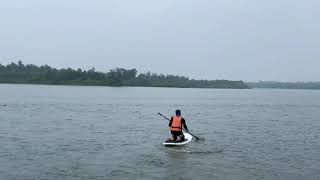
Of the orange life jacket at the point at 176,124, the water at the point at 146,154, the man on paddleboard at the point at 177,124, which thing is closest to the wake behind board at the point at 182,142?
the water at the point at 146,154

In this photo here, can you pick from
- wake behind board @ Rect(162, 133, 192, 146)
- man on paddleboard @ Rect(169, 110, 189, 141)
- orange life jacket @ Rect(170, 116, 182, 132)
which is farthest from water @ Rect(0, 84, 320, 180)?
orange life jacket @ Rect(170, 116, 182, 132)

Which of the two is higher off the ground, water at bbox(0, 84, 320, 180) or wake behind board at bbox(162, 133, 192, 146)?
wake behind board at bbox(162, 133, 192, 146)

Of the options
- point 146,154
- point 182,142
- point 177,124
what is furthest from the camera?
point 182,142

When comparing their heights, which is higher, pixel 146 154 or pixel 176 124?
pixel 176 124

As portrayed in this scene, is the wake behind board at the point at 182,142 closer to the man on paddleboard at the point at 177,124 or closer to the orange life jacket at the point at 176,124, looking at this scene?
the man on paddleboard at the point at 177,124

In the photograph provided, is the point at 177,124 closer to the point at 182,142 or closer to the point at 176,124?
the point at 176,124

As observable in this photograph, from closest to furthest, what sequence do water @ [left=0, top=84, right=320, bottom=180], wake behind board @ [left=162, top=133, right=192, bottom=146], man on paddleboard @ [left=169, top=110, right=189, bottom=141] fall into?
water @ [left=0, top=84, right=320, bottom=180] → man on paddleboard @ [left=169, top=110, right=189, bottom=141] → wake behind board @ [left=162, top=133, right=192, bottom=146]

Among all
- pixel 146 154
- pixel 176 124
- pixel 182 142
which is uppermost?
pixel 176 124

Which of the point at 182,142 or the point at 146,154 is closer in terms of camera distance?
the point at 146,154

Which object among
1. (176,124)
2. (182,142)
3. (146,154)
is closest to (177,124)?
(176,124)

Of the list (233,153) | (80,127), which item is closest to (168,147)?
(233,153)

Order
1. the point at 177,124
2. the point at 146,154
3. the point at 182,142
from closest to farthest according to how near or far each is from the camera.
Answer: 1. the point at 146,154
2. the point at 177,124
3. the point at 182,142

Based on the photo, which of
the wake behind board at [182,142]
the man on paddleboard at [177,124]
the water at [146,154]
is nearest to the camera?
the water at [146,154]

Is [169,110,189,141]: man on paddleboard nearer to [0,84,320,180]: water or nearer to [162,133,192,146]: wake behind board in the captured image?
[162,133,192,146]: wake behind board
